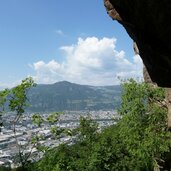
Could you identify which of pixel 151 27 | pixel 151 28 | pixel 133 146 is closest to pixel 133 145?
pixel 133 146

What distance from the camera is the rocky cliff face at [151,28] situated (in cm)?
2388

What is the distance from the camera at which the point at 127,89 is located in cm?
5628

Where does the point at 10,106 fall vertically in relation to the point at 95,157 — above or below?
above

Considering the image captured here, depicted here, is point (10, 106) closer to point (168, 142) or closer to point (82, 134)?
point (168, 142)

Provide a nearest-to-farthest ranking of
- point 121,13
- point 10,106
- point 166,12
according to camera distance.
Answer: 1. point 166,12
2. point 121,13
3. point 10,106

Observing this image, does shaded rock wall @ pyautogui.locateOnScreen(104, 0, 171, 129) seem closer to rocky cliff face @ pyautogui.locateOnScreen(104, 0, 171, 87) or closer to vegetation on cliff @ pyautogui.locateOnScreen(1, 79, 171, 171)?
rocky cliff face @ pyautogui.locateOnScreen(104, 0, 171, 87)

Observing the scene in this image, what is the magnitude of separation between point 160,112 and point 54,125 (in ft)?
44.1

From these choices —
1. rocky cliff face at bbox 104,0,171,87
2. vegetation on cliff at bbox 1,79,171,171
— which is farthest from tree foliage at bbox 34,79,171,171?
rocky cliff face at bbox 104,0,171,87

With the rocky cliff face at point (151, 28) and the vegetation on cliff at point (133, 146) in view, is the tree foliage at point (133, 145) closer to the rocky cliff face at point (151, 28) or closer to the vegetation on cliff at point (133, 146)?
the vegetation on cliff at point (133, 146)

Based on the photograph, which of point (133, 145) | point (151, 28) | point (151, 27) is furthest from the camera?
point (133, 145)

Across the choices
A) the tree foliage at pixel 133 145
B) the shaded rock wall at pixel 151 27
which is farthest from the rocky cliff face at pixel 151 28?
the tree foliage at pixel 133 145

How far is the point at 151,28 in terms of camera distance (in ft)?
85.5

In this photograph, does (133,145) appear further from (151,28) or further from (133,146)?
(151,28)

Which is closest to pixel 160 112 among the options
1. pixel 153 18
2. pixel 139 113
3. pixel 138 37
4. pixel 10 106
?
pixel 139 113
